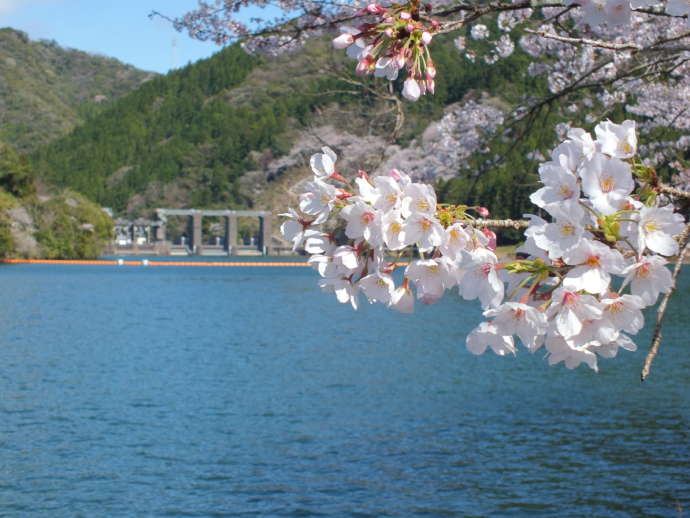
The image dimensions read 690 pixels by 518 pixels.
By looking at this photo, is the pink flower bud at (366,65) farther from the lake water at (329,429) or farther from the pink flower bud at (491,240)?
the lake water at (329,429)

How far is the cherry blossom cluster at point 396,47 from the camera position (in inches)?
102

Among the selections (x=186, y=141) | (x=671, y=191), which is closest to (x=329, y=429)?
(x=671, y=191)

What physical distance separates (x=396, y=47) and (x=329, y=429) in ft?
36.9

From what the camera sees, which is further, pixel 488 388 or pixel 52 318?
pixel 52 318

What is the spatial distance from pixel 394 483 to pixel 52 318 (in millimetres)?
23399

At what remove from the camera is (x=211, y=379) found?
726 inches

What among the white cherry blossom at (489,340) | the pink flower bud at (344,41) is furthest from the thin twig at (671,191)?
the pink flower bud at (344,41)

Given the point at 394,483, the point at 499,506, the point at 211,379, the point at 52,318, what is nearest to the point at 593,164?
the point at 499,506

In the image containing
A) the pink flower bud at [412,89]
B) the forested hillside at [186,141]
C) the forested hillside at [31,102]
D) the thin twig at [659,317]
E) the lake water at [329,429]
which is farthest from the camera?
the forested hillside at [31,102]

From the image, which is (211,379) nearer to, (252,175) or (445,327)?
(445,327)

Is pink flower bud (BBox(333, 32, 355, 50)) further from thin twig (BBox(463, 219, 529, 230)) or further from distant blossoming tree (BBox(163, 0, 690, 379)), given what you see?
thin twig (BBox(463, 219, 529, 230))

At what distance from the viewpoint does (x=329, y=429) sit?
44.1 ft

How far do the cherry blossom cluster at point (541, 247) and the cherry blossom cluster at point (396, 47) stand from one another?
36cm

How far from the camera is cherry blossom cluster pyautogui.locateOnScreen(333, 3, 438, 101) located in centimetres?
258
